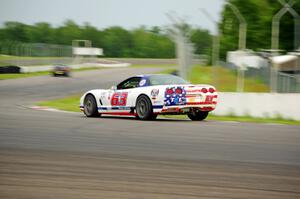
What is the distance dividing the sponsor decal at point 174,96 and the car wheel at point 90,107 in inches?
108

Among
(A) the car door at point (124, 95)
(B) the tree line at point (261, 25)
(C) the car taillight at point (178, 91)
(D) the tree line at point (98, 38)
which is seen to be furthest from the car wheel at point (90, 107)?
(D) the tree line at point (98, 38)

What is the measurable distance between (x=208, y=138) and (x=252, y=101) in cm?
815

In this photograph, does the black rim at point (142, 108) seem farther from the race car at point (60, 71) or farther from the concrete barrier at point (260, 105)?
the race car at point (60, 71)

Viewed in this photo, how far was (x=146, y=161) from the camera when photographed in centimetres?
820

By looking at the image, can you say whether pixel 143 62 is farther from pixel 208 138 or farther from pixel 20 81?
pixel 208 138

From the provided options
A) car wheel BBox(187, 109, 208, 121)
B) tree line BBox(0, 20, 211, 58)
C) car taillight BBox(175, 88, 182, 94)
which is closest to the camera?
car taillight BBox(175, 88, 182, 94)

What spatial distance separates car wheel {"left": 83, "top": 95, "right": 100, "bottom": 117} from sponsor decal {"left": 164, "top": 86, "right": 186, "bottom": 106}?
273 cm

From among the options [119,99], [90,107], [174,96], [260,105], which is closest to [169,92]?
[174,96]

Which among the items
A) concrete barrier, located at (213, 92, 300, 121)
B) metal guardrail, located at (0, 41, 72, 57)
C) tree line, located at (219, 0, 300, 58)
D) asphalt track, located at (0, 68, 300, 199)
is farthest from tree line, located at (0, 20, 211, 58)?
asphalt track, located at (0, 68, 300, 199)

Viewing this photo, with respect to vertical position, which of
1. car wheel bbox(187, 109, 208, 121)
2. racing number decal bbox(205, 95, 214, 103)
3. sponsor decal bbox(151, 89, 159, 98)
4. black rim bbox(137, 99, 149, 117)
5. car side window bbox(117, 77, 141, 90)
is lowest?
car wheel bbox(187, 109, 208, 121)

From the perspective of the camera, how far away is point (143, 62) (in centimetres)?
11375

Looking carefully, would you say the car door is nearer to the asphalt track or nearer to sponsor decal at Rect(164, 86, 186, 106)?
sponsor decal at Rect(164, 86, 186, 106)

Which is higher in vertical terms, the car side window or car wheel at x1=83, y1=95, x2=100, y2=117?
the car side window

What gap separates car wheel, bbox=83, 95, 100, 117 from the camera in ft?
58.0
